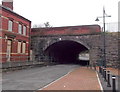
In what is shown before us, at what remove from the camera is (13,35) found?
25.8 m

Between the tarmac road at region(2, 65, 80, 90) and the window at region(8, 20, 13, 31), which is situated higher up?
the window at region(8, 20, 13, 31)

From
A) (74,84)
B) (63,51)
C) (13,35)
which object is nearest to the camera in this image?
(74,84)

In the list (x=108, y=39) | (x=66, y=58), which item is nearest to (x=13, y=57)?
(x=108, y=39)

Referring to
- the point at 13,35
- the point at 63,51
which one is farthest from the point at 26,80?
the point at 63,51

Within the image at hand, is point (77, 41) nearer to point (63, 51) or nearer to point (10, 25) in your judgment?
point (10, 25)

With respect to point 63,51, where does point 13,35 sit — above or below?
above

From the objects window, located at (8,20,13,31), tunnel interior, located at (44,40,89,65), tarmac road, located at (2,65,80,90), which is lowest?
tarmac road, located at (2,65,80,90)

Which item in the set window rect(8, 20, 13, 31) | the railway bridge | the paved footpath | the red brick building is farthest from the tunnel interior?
the paved footpath

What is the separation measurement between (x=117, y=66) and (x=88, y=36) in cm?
645

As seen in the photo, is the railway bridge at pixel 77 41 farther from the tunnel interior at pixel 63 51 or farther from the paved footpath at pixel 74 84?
the paved footpath at pixel 74 84

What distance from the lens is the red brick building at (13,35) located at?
23.3 m

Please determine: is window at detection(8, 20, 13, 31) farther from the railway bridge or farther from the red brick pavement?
the red brick pavement

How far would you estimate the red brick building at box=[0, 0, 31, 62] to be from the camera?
76.6 feet

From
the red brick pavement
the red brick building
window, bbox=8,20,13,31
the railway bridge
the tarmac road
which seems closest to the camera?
the red brick pavement
